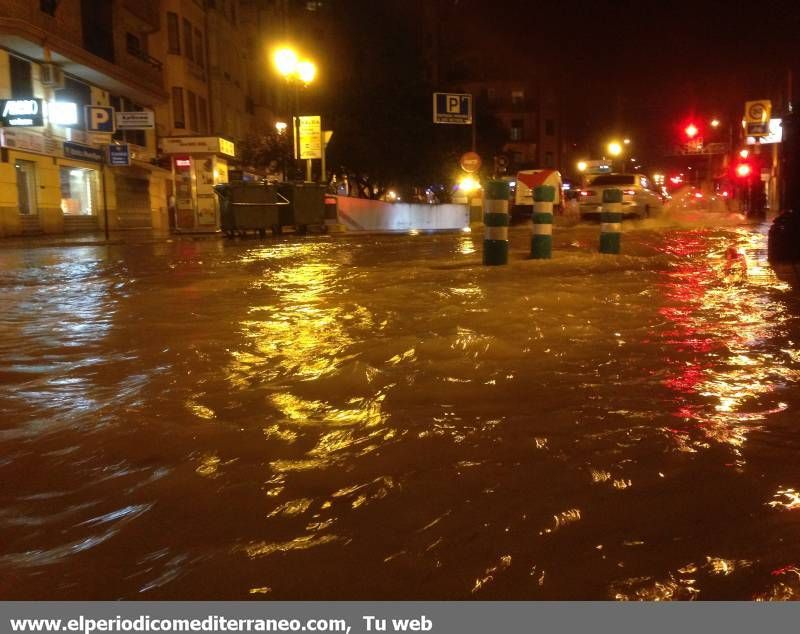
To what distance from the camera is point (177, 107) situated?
36.6 metres

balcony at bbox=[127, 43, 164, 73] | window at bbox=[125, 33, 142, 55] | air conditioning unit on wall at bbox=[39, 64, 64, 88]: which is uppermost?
window at bbox=[125, 33, 142, 55]

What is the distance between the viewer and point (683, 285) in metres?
7.94

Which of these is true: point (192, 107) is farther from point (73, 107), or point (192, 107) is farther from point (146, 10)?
point (73, 107)

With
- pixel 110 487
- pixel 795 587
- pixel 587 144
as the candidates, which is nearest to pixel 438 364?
pixel 110 487

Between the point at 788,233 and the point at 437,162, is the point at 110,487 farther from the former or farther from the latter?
the point at 437,162

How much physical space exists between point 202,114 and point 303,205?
67.4 ft

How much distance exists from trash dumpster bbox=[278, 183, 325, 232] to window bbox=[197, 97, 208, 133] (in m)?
19.4

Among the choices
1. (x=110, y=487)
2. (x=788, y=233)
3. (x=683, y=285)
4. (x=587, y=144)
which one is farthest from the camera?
(x=587, y=144)

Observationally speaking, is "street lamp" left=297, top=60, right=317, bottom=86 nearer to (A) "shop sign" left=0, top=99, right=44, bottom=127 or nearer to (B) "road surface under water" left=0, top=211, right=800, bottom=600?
(A) "shop sign" left=0, top=99, right=44, bottom=127

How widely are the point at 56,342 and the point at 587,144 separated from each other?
9543 cm

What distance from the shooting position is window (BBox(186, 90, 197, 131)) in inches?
1467

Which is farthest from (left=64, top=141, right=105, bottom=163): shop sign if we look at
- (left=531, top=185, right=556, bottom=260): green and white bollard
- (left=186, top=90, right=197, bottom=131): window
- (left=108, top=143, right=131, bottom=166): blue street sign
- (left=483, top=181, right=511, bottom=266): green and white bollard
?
(left=483, top=181, right=511, bottom=266): green and white bollard

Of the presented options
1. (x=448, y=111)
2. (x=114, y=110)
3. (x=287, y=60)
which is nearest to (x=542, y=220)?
(x=287, y=60)

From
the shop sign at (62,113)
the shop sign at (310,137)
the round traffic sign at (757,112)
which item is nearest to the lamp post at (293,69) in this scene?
the shop sign at (310,137)
